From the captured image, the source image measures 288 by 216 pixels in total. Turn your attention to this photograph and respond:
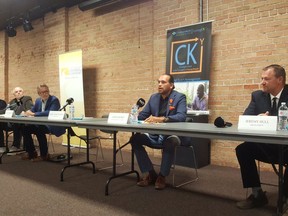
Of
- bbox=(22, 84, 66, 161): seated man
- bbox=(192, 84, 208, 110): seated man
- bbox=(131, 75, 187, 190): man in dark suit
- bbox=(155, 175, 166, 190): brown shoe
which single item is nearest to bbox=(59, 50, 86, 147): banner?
bbox=(22, 84, 66, 161): seated man

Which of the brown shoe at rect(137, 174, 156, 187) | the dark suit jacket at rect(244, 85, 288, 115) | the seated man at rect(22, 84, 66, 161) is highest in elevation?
the dark suit jacket at rect(244, 85, 288, 115)

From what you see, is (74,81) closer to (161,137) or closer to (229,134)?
(161,137)

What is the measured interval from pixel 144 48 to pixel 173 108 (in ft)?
7.14

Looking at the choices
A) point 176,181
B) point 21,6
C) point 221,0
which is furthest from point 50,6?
point 176,181

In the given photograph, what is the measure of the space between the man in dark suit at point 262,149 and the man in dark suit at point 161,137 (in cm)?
69

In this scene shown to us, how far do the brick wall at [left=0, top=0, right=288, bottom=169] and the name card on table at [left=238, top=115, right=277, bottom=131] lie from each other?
1.79 m

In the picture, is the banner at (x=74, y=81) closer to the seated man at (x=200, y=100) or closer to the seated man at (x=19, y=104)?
the seated man at (x=19, y=104)

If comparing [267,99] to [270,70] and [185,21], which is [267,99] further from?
[185,21]

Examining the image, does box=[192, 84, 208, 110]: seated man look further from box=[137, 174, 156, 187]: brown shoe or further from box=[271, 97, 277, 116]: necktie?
box=[271, 97, 277, 116]: necktie

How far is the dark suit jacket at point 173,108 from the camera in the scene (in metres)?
2.87

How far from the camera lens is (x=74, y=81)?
549cm

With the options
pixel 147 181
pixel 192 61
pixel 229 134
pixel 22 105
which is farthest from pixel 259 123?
pixel 22 105

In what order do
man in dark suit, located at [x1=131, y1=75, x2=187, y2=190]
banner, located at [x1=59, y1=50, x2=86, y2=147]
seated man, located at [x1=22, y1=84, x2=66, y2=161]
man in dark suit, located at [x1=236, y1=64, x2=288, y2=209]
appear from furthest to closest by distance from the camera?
1. banner, located at [x1=59, y1=50, x2=86, y2=147]
2. seated man, located at [x1=22, y1=84, x2=66, y2=161]
3. man in dark suit, located at [x1=131, y1=75, x2=187, y2=190]
4. man in dark suit, located at [x1=236, y1=64, x2=288, y2=209]

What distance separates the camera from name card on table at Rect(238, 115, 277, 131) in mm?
1836
